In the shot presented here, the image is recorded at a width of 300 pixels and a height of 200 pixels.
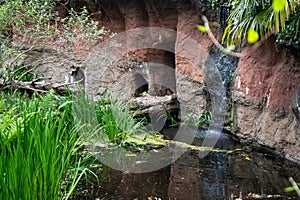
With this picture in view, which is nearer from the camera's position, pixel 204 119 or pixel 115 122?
pixel 115 122

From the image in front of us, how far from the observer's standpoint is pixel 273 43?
453 cm

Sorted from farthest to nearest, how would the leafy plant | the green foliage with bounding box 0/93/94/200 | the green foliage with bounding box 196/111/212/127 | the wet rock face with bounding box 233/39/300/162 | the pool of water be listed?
the green foliage with bounding box 196/111/212/127 → the leafy plant → the wet rock face with bounding box 233/39/300/162 → the pool of water → the green foliage with bounding box 0/93/94/200

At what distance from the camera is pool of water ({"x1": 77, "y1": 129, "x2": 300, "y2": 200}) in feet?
10.3

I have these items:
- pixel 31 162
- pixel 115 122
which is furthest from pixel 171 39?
pixel 31 162

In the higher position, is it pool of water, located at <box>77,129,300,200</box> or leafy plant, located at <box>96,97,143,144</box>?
leafy plant, located at <box>96,97,143,144</box>

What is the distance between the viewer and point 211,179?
3.54 metres

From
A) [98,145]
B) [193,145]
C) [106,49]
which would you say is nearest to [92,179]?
[98,145]

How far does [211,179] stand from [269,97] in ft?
5.44

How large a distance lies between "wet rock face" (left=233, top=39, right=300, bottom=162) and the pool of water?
10.8 inches

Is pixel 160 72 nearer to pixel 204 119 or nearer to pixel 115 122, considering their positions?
pixel 204 119

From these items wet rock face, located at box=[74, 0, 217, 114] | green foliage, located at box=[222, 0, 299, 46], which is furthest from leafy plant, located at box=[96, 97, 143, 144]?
green foliage, located at box=[222, 0, 299, 46]

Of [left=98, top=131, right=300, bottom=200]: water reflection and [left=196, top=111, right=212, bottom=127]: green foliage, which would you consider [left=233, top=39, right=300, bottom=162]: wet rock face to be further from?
[left=196, top=111, right=212, bottom=127]: green foliage

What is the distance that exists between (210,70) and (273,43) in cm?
149

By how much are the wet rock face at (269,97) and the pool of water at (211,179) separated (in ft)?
0.90
